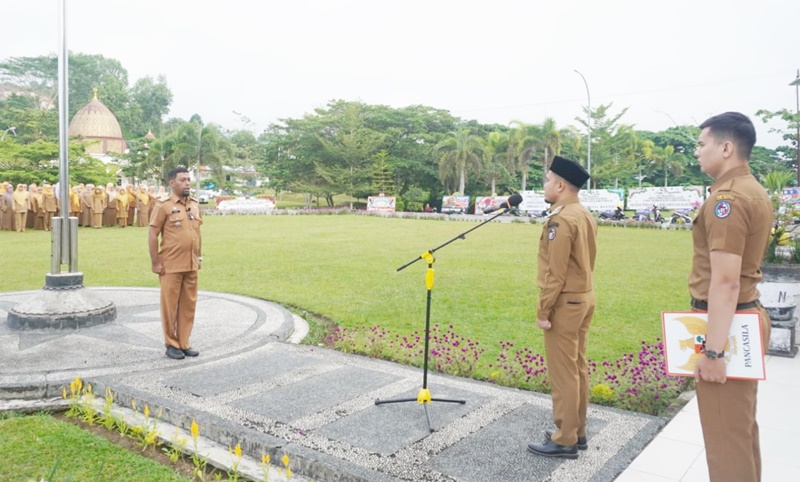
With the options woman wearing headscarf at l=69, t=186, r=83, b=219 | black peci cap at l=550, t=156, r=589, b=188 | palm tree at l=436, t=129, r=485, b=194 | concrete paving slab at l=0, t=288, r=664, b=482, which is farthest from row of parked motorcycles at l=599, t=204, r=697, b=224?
black peci cap at l=550, t=156, r=589, b=188

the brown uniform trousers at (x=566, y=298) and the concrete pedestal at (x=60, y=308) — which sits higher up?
the brown uniform trousers at (x=566, y=298)

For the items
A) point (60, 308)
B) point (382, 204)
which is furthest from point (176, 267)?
point (382, 204)

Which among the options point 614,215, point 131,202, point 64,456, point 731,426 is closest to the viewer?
point 731,426

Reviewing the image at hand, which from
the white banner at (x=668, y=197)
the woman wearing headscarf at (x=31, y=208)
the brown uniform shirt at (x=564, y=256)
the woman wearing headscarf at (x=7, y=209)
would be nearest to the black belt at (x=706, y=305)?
the brown uniform shirt at (x=564, y=256)

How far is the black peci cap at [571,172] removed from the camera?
10.8ft

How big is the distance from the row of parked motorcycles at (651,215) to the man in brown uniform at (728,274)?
78.3 ft

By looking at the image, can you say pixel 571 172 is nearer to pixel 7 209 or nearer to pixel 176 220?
pixel 176 220

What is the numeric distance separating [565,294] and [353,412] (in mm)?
1683

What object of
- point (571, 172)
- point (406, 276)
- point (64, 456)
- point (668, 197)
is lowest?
point (64, 456)

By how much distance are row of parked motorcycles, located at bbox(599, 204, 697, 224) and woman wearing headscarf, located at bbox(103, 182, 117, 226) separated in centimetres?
2071

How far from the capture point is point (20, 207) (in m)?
18.4

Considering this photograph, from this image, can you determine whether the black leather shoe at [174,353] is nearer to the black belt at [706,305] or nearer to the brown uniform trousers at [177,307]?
the brown uniform trousers at [177,307]

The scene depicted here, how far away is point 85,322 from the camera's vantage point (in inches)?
240

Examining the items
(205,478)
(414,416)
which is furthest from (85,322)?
(414,416)
